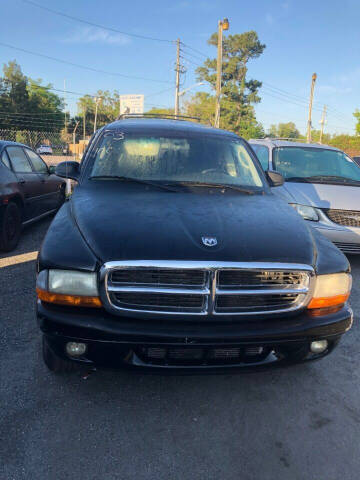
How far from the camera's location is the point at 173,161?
3332 millimetres

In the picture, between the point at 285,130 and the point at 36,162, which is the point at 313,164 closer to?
the point at 36,162

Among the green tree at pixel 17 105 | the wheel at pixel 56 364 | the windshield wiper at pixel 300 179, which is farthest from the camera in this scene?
the green tree at pixel 17 105

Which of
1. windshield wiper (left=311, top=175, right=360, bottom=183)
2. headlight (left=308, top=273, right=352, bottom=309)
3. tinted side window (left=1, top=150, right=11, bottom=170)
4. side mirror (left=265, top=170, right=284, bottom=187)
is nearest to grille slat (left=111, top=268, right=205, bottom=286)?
headlight (left=308, top=273, right=352, bottom=309)

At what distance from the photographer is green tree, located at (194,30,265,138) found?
56.1 meters

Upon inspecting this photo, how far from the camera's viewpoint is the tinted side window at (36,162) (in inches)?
264

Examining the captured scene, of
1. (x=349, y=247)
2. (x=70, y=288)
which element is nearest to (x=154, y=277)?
(x=70, y=288)

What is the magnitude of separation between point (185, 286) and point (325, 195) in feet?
13.6

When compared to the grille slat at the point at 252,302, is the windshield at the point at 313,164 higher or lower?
higher

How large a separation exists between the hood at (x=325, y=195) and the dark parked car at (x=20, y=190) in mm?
3890

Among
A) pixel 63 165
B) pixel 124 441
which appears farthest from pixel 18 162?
pixel 124 441

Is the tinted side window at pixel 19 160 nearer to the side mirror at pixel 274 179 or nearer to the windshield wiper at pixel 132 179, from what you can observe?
the windshield wiper at pixel 132 179

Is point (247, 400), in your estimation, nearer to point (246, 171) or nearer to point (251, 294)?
point (251, 294)

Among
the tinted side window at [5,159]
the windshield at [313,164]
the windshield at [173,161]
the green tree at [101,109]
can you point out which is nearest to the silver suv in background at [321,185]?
the windshield at [313,164]

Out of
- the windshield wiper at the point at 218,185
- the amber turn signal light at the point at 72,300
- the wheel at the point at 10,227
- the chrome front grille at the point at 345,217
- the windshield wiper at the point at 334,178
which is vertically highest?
the windshield wiper at the point at 334,178
